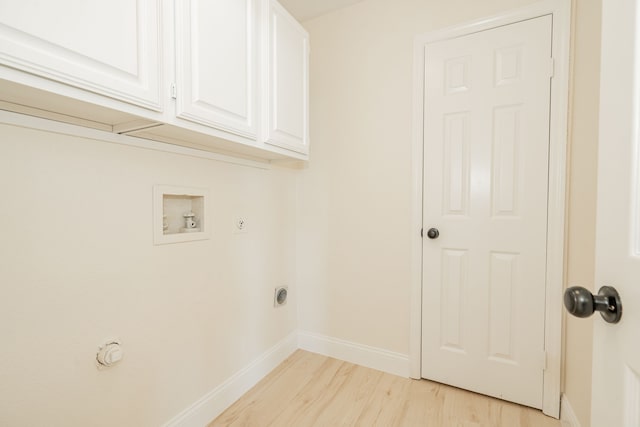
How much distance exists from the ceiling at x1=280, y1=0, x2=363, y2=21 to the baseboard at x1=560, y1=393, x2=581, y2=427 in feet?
9.17

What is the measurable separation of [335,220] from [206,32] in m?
1.44

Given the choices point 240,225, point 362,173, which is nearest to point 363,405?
point 240,225

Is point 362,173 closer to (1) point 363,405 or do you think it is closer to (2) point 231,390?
(1) point 363,405

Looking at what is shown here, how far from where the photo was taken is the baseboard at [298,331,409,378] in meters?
1.96

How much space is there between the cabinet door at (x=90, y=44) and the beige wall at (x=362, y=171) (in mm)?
1384

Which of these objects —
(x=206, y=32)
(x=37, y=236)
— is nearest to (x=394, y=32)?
(x=206, y=32)

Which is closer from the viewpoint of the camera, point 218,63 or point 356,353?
point 218,63

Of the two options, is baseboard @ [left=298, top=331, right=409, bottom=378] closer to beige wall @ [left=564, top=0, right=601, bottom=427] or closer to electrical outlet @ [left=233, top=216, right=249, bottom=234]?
beige wall @ [left=564, top=0, right=601, bottom=427]

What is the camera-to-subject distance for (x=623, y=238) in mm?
491

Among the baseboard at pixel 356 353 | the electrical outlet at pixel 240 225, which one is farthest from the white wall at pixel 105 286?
the baseboard at pixel 356 353

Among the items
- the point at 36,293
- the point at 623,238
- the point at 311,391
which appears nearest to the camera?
the point at 623,238

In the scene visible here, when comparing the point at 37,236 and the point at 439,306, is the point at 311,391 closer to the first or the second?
the point at 439,306

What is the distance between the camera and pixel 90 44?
0.81 meters

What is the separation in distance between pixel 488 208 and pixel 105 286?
1978 mm
